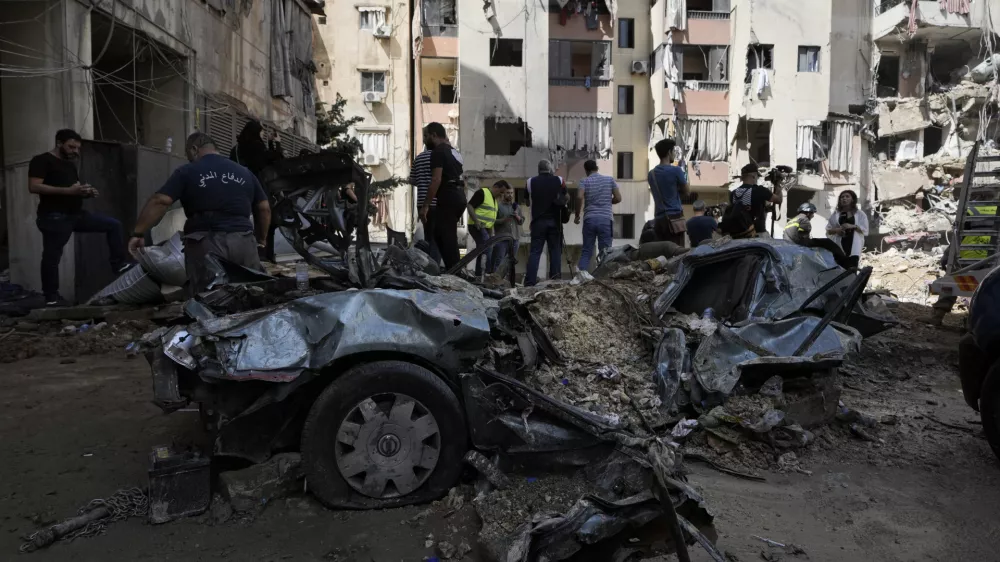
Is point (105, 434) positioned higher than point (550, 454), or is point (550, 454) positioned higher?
point (550, 454)

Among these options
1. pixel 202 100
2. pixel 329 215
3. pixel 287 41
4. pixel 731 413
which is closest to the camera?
pixel 731 413

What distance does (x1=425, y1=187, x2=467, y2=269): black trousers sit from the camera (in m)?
6.88

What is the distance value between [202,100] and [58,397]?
809cm

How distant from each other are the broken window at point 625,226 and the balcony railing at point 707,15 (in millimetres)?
9202

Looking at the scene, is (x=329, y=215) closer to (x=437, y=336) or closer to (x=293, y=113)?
(x=437, y=336)

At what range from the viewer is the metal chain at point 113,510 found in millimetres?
2807

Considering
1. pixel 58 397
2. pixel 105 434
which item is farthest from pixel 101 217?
pixel 105 434

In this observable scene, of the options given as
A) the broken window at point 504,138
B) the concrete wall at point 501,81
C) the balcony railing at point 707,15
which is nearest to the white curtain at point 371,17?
the concrete wall at point 501,81

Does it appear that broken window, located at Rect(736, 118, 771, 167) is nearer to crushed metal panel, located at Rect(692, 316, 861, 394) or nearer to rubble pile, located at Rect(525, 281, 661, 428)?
crushed metal panel, located at Rect(692, 316, 861, 394)

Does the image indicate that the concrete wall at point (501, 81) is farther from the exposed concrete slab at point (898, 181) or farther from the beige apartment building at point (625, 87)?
the exposed concrete slab at point (898, 181)

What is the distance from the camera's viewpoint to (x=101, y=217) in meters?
7.32

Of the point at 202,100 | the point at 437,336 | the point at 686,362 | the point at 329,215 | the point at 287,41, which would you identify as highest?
the point at 287,41

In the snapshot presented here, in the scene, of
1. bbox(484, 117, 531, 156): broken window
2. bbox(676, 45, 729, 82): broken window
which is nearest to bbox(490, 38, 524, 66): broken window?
bbox(484, 117, 531, 156): broken window

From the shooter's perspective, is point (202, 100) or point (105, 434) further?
point (202, 100)
